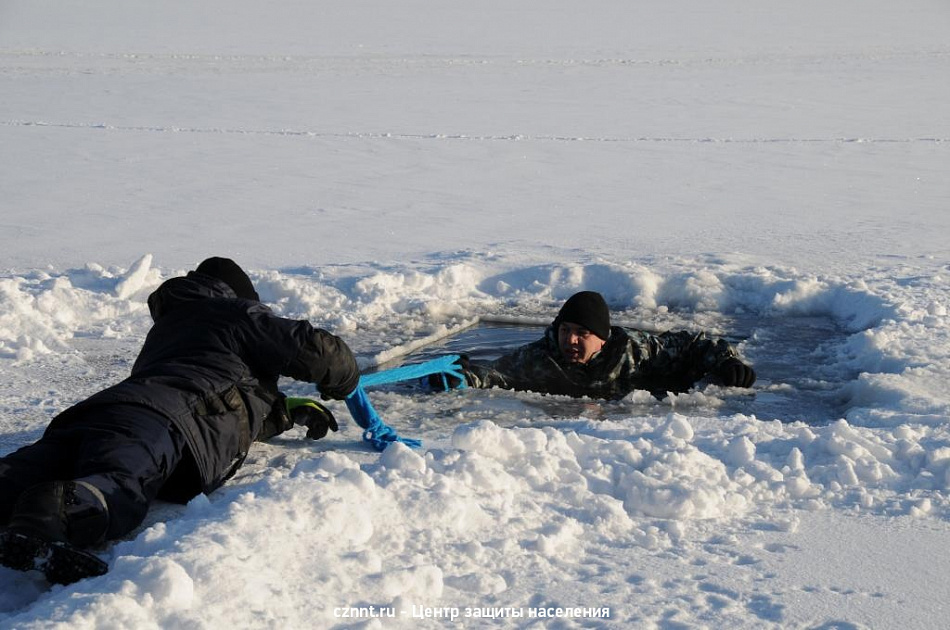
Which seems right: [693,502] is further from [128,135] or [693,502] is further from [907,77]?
[907,77]

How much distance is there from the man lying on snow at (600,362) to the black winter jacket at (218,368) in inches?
61.1

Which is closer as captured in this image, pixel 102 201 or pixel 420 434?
pixel 420 434

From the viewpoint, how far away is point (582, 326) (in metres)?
5.78

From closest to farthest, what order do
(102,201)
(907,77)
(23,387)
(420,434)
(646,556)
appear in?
(646,556), (420,434), (23,387), (102,201), (907,77)

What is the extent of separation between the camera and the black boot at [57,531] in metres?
3.02

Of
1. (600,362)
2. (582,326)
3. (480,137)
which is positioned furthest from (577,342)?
(480,137)

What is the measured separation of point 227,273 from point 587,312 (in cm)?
204

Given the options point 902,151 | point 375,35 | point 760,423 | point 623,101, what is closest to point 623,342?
point 760,423

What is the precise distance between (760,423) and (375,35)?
77.1ft

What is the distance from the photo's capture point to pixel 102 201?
33.3 feet

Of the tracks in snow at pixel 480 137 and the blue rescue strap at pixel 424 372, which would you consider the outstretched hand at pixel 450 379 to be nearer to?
the blue rescue strap at pixel 424 372

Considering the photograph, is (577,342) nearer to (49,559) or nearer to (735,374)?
(735,374)

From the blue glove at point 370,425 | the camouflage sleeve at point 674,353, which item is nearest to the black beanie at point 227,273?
the blue glove at point 370,425

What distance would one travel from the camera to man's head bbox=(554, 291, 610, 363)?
5.78 meters
